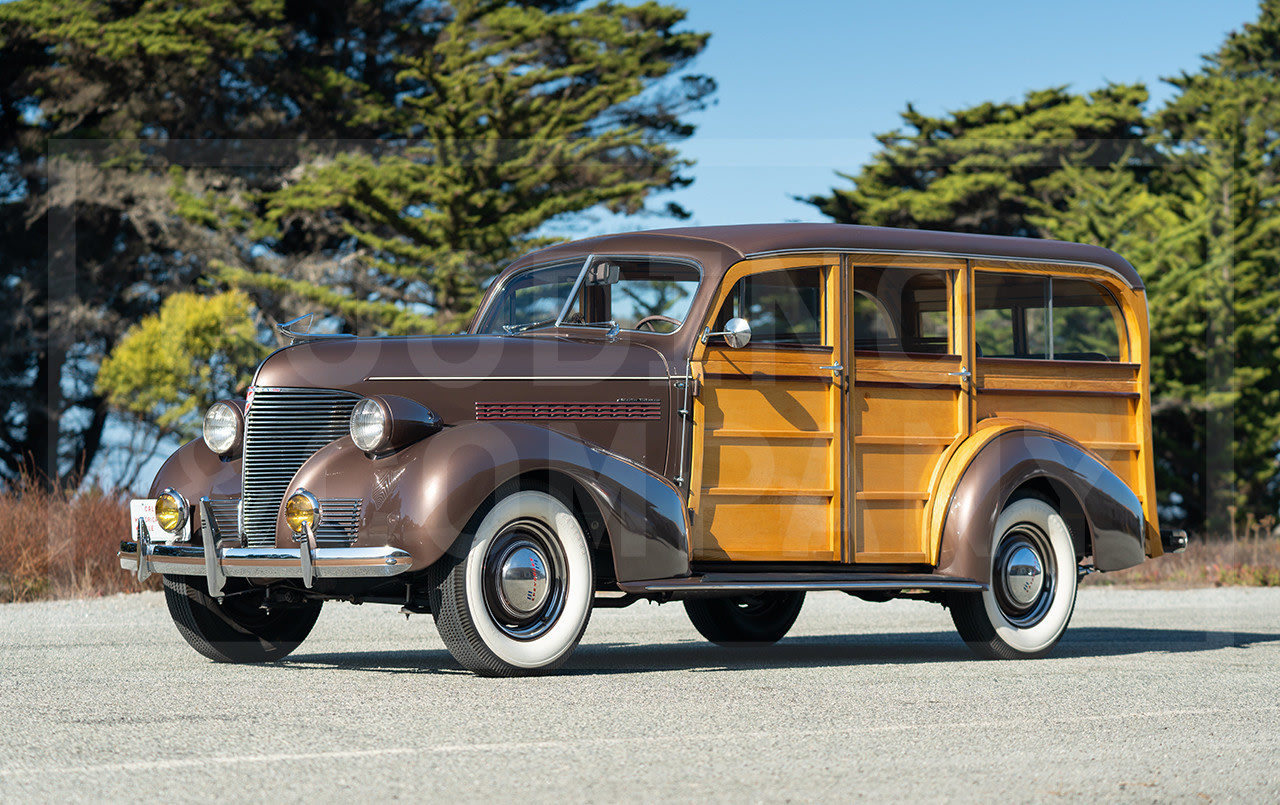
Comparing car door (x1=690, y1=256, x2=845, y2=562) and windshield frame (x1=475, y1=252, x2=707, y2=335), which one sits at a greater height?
windshield frame (x1=475, y1=252, x2=707, y2=335)

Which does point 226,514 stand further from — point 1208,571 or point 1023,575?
point 1208,571

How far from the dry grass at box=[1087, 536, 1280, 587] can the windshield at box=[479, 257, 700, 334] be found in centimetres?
948

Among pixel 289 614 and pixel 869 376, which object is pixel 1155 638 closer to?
pixel 869 376

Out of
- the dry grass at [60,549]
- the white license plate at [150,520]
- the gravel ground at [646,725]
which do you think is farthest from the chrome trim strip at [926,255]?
the dry grass at [60,549]

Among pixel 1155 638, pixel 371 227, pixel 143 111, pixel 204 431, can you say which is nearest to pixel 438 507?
pixel 204 431

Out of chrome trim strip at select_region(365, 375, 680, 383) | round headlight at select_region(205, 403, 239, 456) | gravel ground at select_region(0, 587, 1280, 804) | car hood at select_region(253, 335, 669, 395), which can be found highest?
car hood at select_region(253, 335, 669, 395)

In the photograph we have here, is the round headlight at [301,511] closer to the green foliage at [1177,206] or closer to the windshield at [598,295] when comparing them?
the windshield at [598,295]

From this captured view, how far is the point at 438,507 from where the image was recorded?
22.0 feet

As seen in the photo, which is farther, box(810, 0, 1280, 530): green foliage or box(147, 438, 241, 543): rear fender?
box(810, 0, 1280, 530): green foliage

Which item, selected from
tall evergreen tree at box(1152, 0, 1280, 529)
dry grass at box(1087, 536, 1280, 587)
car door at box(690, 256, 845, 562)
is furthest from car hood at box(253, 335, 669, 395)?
tall evergreen tree at box(1152, 0, 1280, 529)

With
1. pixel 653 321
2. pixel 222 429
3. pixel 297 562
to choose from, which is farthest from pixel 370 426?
pixel 653 321

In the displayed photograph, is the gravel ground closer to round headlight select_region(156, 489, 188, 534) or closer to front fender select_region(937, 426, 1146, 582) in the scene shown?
front fender select_region(937, 426, 1146, 582)

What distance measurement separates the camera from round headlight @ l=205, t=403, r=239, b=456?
7.79m

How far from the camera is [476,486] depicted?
22.3 feet
